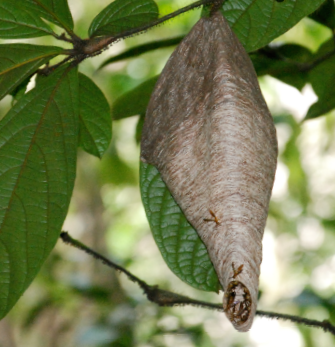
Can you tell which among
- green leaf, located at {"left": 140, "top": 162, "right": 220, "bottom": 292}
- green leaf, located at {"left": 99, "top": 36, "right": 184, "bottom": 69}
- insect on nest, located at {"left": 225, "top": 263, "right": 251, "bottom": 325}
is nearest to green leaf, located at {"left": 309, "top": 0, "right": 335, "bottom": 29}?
green leaf, located at {"left": 99, "top": 36, "right": 184, "bottom": 69}

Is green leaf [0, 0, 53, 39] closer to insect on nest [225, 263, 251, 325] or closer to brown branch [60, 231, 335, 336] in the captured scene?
brown branch [60, 231, 335, 336]

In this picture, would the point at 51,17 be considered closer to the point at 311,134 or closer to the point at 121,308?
the point at 121,308

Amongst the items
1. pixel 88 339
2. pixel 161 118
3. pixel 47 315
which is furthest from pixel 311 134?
pixel 161 118

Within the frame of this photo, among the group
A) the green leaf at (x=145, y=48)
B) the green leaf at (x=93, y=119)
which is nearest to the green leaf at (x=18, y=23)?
the green leaf at (x=93, y=119)

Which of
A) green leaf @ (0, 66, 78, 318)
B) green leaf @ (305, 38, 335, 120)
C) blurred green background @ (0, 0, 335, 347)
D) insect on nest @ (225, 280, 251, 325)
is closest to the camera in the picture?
insect on nest @ (225, 280, 251, 325)

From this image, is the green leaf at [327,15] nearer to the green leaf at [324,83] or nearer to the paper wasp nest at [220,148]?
the green leaf at [324,83]

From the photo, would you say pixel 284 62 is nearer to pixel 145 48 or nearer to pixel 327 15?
pixel 327 15

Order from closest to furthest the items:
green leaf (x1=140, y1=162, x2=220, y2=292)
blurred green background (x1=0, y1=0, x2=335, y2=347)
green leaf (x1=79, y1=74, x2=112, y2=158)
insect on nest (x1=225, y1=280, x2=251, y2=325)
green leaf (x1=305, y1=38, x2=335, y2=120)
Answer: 1. insect on nest (x1=225, y1=280, x2=251, y2=325)
2. green leaf (x1=140, y1=162, x2=220, y2=292)
3. green leaf (x1=79, y1=74, x2=112, y2=158)
4. green leaf (x1=305, y1=38, x2=335, y2=120)
5. blurred green background (x1=0, y1=0, x2=335, y2=347)

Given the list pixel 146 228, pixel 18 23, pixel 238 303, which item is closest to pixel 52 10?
pixel 18 23
